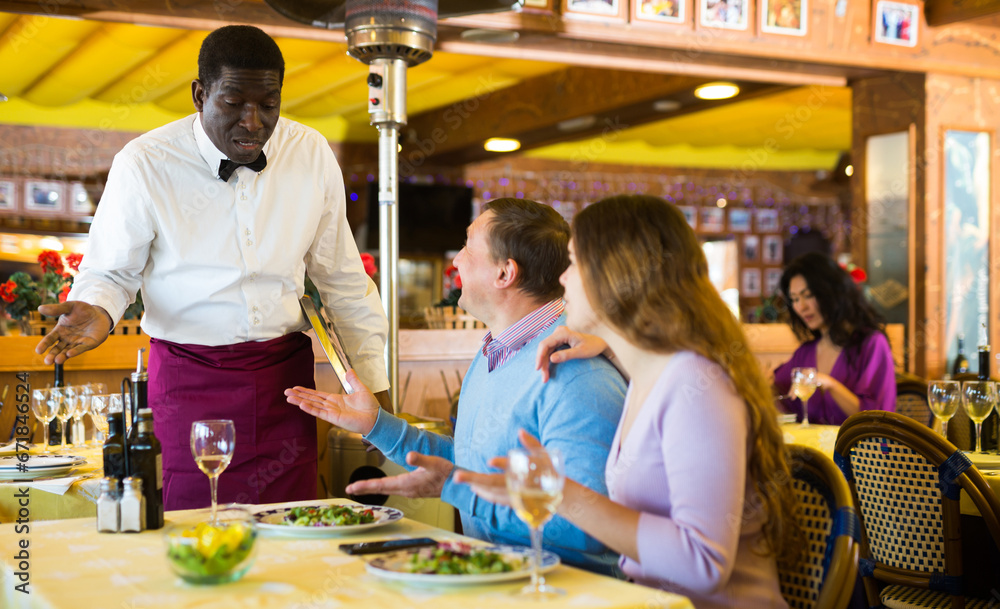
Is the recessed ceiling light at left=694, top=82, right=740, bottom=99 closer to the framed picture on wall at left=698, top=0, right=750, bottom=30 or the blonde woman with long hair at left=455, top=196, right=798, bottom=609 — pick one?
the framed picture on wall at left=698, top=0, right=750, bottom=30

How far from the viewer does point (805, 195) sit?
1095cm

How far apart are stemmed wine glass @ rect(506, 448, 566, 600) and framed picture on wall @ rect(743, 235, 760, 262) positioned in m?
10.1

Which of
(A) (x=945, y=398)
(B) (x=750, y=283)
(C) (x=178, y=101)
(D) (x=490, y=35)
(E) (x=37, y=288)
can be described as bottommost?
(A) (x=945, y=398)

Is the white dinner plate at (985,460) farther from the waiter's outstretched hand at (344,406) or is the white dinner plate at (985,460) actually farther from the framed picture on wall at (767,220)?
the framed picture on wall at (767,220)

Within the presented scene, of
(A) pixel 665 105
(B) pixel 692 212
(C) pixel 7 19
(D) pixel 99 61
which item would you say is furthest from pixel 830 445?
Answer: (B) pixel 692 212

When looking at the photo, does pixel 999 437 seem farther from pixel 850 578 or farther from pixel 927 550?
pixel 850 578

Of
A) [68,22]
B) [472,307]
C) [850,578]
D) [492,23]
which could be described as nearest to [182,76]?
[68,22]

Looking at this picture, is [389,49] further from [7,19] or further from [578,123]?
[578,123]

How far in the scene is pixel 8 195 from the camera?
763 cm

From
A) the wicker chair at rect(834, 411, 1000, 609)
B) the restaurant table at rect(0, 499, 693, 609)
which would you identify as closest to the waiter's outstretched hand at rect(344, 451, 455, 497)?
the restaurant table at rect(0, 499, 693, 609)

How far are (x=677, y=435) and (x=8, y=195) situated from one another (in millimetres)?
7667

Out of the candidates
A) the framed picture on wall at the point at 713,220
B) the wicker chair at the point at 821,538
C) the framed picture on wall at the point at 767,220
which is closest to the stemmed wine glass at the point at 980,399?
the wicker chair at the point at 821,538

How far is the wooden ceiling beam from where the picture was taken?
5207 millimetres

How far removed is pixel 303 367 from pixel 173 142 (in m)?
0.62
